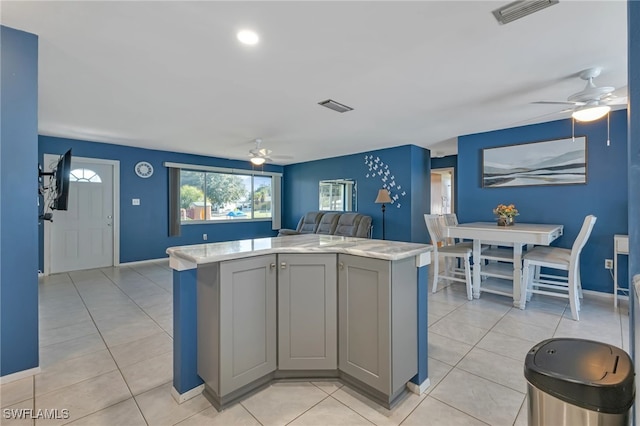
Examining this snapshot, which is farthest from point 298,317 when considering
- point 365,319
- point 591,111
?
point 591,111

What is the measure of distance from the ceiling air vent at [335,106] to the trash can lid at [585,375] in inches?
112

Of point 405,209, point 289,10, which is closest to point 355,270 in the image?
point 289,10

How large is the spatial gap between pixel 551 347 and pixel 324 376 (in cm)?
128

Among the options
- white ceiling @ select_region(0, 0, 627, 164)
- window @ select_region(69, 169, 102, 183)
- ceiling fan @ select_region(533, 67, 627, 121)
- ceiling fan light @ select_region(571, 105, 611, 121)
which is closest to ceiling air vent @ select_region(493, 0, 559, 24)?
white ceiling @ select_region(0, 0, 627, 164)

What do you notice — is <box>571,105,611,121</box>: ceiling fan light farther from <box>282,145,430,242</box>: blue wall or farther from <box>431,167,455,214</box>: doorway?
<box>431,167,455,214</box>: doorway

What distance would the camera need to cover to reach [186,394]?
1.75 metres

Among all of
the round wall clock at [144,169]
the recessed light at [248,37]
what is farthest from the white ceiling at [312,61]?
the round wall clock at [144,169]

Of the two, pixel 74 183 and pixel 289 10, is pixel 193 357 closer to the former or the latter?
pixel 289 10

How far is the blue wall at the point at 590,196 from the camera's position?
11.6 ft

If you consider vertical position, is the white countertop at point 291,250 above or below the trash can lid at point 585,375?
above

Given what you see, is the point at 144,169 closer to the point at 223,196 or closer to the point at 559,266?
the point at 223,196

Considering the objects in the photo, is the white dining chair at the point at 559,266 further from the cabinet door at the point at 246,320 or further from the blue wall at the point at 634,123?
the cabinet door at the point at 246,320

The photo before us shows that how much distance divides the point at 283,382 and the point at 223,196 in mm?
5779

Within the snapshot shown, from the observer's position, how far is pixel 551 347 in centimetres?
119
